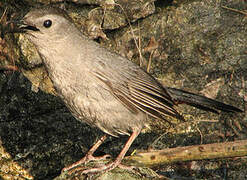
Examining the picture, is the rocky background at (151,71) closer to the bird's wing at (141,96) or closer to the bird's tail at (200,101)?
the bird's tail at (200,101)

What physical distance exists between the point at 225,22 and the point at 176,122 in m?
1.84

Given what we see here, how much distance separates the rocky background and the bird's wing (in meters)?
1.11

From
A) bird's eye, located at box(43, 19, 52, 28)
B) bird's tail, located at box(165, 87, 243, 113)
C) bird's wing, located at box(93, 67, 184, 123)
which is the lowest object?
bird's tail, located at box(165, 87, 243, 113)

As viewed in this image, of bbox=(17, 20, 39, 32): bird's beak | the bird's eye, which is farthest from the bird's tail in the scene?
bbox=(17, 20, 39, 32): bird's beak

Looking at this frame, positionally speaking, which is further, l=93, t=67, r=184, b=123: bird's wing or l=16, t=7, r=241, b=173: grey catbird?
l=93, t=67, r=184, b=123: bird's wing

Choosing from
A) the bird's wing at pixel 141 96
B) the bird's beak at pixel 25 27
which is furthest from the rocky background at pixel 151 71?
the bird's beak at pixel 25 27

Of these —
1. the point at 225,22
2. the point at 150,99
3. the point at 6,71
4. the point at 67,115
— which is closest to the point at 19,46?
the point at 6,71

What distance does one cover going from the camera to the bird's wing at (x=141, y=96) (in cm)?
492

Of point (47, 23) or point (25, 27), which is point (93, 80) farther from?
point (25, 27)

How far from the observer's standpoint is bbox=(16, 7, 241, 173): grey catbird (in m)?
4.57

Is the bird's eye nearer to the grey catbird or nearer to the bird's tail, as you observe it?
the grey catbird

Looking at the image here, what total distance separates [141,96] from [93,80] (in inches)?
29.5

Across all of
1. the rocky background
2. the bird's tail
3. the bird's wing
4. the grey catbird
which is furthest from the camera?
the rocky background

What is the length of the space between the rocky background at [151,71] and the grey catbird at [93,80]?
112 cm
